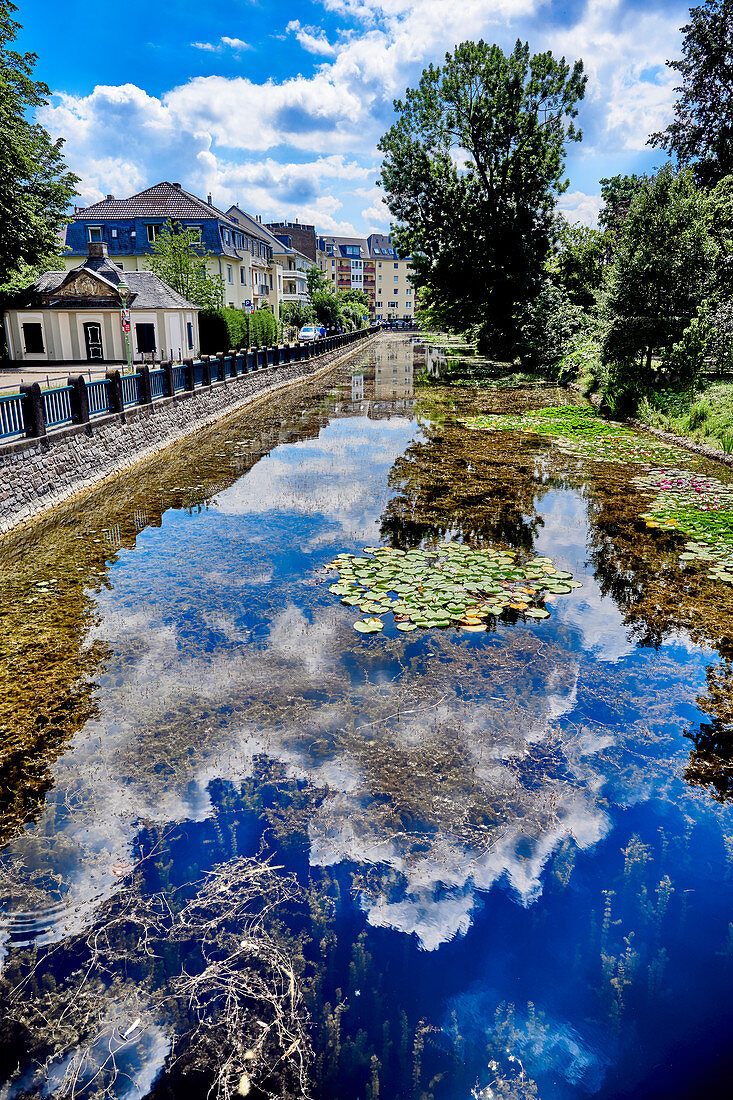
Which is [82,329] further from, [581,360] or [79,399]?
[581,360]

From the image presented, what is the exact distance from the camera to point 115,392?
50.1ft

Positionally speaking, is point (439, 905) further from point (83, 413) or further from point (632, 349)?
point (632, 349)

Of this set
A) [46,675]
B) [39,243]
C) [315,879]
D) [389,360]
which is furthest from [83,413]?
[389,360]

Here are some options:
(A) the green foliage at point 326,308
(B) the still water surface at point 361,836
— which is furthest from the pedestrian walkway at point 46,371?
(A) the green foliage at point 326,308

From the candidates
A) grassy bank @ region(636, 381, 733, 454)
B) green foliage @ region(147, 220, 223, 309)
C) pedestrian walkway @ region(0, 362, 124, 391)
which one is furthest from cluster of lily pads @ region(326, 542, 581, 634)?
green foliage @ region(147, 220, 223, 309)

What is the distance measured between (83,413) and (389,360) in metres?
35.5

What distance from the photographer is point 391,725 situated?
5.33 m

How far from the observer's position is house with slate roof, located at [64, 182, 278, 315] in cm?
4578

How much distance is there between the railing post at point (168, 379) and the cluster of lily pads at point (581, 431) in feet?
28.9

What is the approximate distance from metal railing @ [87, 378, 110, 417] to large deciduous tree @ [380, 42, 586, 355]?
2470 cm

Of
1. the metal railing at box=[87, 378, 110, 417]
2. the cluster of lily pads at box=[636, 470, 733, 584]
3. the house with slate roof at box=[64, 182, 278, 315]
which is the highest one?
the house with slate roof at box=[64, 182, 278, 315]

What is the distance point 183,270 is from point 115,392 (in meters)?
25.1

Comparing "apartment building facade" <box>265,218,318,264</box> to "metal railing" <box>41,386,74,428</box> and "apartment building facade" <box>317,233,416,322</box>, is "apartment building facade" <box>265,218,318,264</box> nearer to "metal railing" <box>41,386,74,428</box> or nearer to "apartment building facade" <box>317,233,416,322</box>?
"apartment building facade" <box>317,233,416,322</box>

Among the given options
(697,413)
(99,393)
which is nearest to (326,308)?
(697,413)
